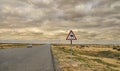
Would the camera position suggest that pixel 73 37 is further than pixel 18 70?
Yes

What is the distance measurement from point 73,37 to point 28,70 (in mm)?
7099

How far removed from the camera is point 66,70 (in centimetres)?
1770

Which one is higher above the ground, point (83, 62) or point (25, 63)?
point (25, 63)

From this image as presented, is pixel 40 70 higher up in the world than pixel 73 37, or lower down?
lower down

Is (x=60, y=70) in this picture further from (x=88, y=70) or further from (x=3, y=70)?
(x=3, y=70)

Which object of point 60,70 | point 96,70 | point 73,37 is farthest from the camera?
point 73,37

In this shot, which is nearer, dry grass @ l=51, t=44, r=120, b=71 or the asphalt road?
the asphalt road

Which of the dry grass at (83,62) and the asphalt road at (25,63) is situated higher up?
the asphalt road at (25,63)

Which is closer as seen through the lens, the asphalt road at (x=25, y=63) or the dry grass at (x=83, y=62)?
the asphalt road at (x=25, y=63)

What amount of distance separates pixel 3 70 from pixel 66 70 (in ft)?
15.6

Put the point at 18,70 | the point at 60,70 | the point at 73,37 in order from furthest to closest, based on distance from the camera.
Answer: the point at 73,37 < the point at 60,70 < the point at 18,70

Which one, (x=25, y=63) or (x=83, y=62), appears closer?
(x=25, y=63)

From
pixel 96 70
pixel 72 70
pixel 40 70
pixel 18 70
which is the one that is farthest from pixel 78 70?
pixel 18 70

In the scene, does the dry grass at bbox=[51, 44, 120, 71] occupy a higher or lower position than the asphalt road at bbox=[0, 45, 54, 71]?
lower
